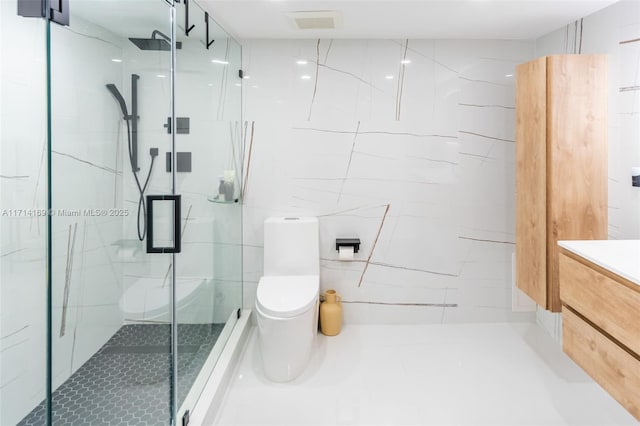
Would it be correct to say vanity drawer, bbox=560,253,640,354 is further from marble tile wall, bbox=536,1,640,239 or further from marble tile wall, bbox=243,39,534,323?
marble tile wall, bbox=243,39,534,323

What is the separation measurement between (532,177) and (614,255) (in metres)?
0.73

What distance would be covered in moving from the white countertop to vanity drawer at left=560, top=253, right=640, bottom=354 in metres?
0.05

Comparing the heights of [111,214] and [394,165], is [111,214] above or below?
below

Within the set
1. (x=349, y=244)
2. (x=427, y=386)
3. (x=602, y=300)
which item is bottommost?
(x=427, y=386)

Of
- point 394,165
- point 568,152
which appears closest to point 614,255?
point 568,152

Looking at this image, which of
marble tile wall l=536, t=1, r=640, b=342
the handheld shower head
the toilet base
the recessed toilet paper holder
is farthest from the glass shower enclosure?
marble tile wall l=536, t=1, r=640, b=342

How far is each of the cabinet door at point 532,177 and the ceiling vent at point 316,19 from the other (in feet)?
3.94

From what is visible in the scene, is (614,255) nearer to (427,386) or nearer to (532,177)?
(532,177)

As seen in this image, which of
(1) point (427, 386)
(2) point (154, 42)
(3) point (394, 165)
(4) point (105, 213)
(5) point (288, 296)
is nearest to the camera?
(4) point (105, 213)

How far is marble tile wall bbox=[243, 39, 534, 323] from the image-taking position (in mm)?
2635

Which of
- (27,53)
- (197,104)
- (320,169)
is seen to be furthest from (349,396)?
(27,53)

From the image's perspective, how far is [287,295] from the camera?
2180mm

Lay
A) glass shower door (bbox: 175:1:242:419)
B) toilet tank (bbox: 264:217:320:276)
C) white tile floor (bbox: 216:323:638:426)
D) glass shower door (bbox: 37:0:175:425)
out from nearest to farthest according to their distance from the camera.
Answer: glass shower door (bbox: 37:0:175:425), glass shower door (bbox: 175:1:242:419), white tile floor (bbox: 216:323:638:426), toilet tank (bbox: 264:217:320:276)

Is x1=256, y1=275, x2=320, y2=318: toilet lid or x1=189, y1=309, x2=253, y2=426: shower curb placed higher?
x1=256, y1=275, x2=320, y2=318: toilet lid
